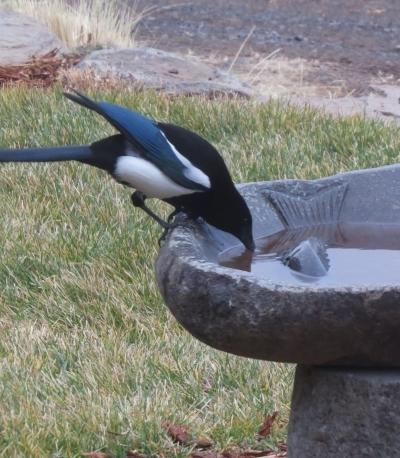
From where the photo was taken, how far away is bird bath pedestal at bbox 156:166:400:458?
2547 millimetres

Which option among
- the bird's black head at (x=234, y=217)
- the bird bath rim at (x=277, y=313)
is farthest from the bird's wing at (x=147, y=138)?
the bird bath rim at (x=277, y=313)

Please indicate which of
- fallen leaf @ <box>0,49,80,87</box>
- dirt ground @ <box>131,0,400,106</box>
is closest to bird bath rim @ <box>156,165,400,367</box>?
fallen leaf @ <box>0,49,80,87</box>

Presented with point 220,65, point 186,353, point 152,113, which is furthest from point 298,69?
point 186,353

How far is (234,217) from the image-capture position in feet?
10.6

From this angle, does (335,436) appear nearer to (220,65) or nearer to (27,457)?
(27,457)

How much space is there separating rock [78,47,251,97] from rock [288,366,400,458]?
523 centimetres

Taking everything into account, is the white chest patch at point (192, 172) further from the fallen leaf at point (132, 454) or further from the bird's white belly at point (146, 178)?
the fallen leaf at point (132, 454)

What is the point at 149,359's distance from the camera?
412 centimetres

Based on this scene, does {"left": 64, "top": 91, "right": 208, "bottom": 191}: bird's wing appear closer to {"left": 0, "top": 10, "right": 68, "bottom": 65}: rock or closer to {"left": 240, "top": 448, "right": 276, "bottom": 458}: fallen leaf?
{"left": 240, "top": 448, "right": 276, "bottom": 458}: fallen leaf

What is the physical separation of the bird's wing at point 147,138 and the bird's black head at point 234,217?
123 mm

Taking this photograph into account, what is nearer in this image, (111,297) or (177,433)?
(177,433)

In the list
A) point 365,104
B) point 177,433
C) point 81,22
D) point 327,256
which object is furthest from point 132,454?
point 81,22

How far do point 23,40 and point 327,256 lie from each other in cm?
631

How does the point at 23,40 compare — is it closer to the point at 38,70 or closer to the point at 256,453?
the point at 38,70
